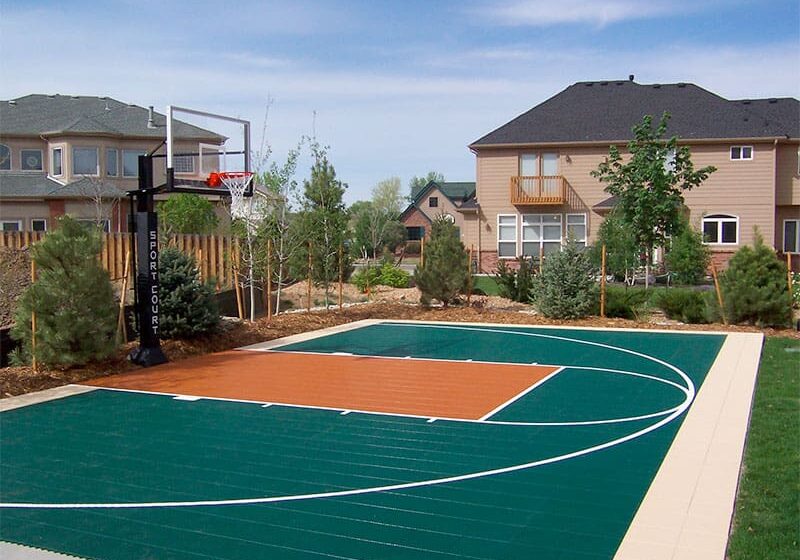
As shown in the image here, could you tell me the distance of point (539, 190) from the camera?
112 feet

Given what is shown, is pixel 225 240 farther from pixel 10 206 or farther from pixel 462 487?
pixel 10 206

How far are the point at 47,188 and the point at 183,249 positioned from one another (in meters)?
18.1

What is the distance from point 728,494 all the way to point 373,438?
3420 mm

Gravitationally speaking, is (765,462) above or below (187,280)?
below

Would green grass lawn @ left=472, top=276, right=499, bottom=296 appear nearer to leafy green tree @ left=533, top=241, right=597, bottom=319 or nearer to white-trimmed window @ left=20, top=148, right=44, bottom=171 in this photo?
leafy green tree @ left=533, top=241, right=597, bottom=319

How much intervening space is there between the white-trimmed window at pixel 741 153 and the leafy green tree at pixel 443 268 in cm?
1705

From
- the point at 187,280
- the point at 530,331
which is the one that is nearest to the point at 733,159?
the point at 530,331

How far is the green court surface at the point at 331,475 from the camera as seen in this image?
5.49m

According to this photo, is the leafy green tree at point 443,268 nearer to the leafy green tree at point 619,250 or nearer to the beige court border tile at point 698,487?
the leafy green tree at point 619,250

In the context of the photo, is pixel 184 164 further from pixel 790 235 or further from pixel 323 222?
pixel 790 235

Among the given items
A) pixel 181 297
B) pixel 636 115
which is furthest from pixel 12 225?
pixel 636 115

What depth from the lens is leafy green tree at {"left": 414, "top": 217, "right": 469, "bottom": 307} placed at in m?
19.9

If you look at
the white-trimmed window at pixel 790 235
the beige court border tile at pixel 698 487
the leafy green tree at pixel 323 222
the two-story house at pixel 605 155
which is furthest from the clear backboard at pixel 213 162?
the white-trimmed window at pixel 790 235

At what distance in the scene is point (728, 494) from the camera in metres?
6.32
